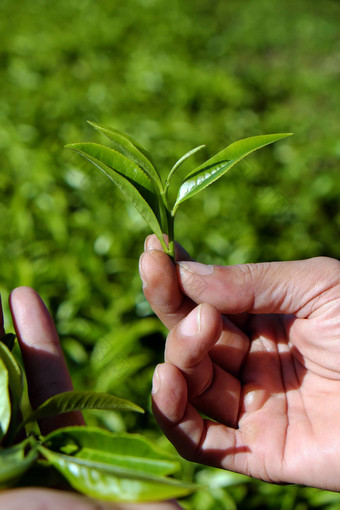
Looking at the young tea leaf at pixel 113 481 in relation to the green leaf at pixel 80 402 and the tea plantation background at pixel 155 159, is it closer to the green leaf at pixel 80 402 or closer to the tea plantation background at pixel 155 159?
the green leaf at pixel 80 402

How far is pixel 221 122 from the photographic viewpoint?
3.47 metres

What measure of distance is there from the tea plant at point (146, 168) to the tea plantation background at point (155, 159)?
1041 millimetres

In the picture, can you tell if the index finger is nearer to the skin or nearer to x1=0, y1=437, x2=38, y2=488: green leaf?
the skin

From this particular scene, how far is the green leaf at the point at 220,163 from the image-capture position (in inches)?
42.9

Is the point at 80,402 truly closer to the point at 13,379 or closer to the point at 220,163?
the point at 13,379

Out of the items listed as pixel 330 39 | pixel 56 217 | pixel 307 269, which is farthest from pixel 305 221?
pixel 330 39

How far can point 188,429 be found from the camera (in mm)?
1356

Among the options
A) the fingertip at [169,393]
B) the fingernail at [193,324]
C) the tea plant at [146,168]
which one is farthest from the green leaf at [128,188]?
the fingertip at [169,393]

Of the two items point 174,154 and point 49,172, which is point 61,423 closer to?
point 49,172

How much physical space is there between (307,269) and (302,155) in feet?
7.23

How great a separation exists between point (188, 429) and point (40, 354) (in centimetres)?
47

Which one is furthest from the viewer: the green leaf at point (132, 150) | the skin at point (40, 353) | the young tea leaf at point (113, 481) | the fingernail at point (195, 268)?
the skin at point (40, 353)

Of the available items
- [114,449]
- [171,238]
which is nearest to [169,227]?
[171,238]

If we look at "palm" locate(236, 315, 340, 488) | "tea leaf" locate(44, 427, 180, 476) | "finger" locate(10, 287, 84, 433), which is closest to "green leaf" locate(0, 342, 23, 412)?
"tea leaf" locate(44, 427, 180, 476)
